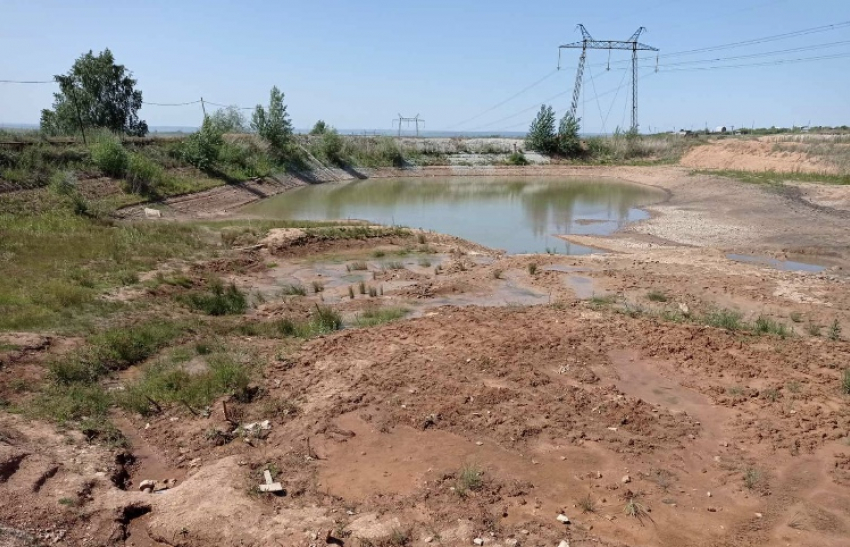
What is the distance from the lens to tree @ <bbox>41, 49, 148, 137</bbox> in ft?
139

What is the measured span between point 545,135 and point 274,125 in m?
31.9

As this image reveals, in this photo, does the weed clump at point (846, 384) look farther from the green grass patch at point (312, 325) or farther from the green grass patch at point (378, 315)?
the green grass patch at point (312, 325)

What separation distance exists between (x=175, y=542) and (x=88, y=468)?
5.85ft

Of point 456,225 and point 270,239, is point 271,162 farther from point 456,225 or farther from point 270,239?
point 270,239

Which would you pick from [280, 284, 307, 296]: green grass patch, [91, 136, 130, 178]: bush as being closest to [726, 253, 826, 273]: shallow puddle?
[280, 284, 307, 296]: green grass patch

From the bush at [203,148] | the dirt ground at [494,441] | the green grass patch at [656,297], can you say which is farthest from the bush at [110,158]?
the green grass patch at [656,297]

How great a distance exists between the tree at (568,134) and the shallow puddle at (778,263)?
47.0m

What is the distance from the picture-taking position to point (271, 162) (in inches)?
1842

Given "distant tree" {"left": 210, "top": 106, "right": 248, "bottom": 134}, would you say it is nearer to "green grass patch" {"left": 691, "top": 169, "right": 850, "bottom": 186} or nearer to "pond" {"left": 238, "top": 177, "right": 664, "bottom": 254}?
"pond" {"left": 238, "top": 177, "right": 664, "bottom": 254}

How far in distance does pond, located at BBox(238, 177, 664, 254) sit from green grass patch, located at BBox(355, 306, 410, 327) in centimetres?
1064

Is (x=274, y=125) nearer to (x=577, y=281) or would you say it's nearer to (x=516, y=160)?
(x=516, y=160)

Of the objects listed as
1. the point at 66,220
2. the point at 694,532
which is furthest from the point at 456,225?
the point at 694,532

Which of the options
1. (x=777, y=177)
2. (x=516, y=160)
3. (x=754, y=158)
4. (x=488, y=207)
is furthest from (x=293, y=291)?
(x=516, y=160)

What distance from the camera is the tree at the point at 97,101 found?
42312 mm
